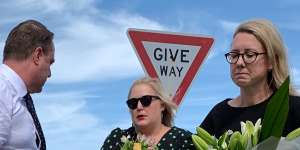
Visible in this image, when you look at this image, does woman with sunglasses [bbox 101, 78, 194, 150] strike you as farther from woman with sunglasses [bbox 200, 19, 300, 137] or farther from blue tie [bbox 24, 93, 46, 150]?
woman with sunglasses [bbox 200, 19, 300, 137]

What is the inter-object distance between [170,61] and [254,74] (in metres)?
2.65

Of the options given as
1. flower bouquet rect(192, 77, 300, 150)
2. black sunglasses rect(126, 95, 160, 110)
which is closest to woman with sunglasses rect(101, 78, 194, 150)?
black sunglasses rect(126, 95, 160, 110)

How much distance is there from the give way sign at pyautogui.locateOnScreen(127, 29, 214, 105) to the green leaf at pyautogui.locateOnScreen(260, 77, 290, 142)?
13.0 ft

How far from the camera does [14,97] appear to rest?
3.65m

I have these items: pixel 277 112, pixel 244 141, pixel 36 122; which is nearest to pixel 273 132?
pixel 277 112

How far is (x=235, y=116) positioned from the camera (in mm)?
2998

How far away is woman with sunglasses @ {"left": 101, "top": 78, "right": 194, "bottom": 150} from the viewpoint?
3.79m

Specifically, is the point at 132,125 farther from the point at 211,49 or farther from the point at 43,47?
the point at 211,49

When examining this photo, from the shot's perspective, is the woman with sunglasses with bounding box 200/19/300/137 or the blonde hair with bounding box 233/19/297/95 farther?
the blonde hair with bounding box 233/19/297/95

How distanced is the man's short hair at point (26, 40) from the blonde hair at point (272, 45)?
1529mm

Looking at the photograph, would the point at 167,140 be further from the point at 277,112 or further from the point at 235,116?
the point at 277,112

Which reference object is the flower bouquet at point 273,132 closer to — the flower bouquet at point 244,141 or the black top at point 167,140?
the flower bouquet at point 244,141

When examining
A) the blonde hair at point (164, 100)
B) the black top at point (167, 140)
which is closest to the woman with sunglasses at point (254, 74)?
the black top at point (167, 140)

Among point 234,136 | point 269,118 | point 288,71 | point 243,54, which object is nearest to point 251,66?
point 243,54
